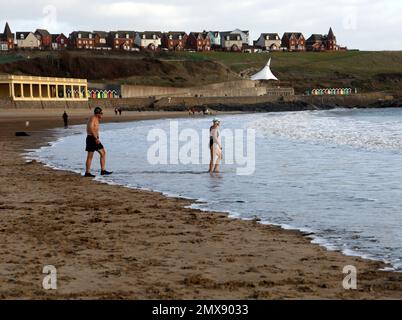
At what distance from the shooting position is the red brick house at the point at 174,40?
18638 centimetres

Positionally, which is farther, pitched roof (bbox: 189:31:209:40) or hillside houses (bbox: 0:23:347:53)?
pitched roof (bbox: 189:31:209:40)

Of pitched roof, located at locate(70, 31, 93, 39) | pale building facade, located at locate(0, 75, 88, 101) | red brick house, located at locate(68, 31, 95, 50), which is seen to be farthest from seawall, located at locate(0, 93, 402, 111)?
pitched roof, located at locate(70, 31, 93, 39)

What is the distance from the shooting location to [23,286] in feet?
23.6

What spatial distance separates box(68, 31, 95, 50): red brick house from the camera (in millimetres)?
173375

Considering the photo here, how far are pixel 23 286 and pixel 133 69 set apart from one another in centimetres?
12444

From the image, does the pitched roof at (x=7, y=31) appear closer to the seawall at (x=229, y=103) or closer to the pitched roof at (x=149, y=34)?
the pitched roof at (x=149, y=34)

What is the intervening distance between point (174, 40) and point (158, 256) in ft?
592

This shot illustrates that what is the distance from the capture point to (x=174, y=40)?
186 m

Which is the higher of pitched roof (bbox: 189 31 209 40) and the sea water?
pitched roof (bbox: 189 31 209 40)

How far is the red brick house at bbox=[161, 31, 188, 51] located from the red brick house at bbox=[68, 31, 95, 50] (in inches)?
769

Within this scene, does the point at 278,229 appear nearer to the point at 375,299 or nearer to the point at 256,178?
the point at 375,299

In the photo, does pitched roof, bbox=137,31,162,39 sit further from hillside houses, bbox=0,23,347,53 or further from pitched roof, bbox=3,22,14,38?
pitched roof, bbox=3,22,14,38

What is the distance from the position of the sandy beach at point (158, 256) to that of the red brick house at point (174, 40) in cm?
17489
